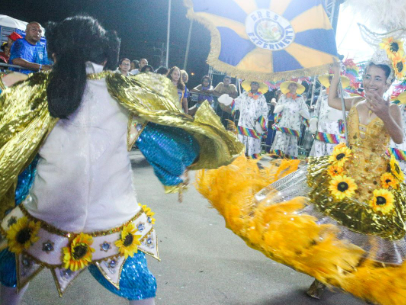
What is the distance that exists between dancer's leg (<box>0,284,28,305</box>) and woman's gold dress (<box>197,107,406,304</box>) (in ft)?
4.28

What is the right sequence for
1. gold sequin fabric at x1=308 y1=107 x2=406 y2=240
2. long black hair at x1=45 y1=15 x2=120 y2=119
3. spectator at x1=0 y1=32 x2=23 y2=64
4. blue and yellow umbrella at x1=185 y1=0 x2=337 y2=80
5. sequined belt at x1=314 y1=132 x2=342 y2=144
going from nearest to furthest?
1. long black hair at x1=45 y1=15 x2=120 y2=119
2. gold sequin fabric at x1=308 y1=107 x2=406 y2=240
3. blue and yellow umbrella at x1=185 y1=0 x2=337 y2=80
4. spectator at x1=0 y1=32 x2=23 y2=64
5. sequined belt at x1=314 y1=132 x2=342 y2=144

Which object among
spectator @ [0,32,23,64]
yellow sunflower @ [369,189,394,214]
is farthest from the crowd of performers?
spectator @ [0,32,23,64]

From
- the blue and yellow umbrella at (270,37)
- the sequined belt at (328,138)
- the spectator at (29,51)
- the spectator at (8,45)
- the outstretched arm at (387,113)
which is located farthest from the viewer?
the sequined belt at (328,138)

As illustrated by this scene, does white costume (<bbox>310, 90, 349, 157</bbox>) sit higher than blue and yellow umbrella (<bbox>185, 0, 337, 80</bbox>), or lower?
lower

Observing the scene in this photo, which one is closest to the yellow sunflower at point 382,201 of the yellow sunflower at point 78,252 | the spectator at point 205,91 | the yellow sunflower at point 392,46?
the yellow sunflower at point 392,46

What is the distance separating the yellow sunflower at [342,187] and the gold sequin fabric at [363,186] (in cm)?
3

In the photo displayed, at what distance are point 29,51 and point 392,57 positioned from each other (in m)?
4.25

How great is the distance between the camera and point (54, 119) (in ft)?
5.26

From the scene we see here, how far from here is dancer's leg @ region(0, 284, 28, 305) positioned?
1.70 meters

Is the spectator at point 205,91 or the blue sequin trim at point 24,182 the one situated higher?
the blue sequin trim at point 24,182

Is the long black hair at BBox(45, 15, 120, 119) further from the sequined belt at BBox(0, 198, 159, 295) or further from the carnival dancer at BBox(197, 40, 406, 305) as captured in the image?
the carnival dancer at BBox(197, 40, 406, 305)

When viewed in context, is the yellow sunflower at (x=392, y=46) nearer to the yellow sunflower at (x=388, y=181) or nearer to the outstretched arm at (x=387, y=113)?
the outstretched arm at (x=387, y=113)

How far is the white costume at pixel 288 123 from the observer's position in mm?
8703

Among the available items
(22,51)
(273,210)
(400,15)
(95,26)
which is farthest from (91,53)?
(22,51)
